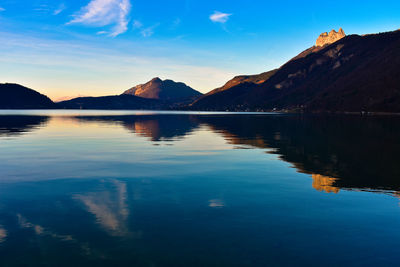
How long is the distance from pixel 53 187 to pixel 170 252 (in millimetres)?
12941

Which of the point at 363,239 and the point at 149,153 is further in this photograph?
the point at 149,153

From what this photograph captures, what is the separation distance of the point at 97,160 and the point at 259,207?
20596 millimetres

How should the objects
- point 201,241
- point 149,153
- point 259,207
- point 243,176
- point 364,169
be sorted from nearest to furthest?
point 201,241, point 259,207, point 243,176, point 364,169, point 149,153

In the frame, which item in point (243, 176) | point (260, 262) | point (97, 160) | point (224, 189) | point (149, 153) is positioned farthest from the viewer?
point (149, 153)

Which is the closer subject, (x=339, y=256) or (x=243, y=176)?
(x=339, y=256)

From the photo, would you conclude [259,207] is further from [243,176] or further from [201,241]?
[243,176]

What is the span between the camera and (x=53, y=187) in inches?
845

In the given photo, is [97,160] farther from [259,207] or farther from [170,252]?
[170,252]

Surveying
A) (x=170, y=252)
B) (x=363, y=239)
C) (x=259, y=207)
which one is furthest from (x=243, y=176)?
(x=170, y=252)

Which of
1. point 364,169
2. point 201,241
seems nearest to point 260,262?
point 201,241

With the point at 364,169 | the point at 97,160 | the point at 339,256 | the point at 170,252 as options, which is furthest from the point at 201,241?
the point at 97,160

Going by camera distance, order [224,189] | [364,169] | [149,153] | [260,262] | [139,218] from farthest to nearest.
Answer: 1. [149,153]
2. [364,169]
3. [224,189]
4. [139,218]
5. [260,262]

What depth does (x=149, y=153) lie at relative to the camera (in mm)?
37688

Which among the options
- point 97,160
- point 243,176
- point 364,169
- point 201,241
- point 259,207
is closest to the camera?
point 201,241
